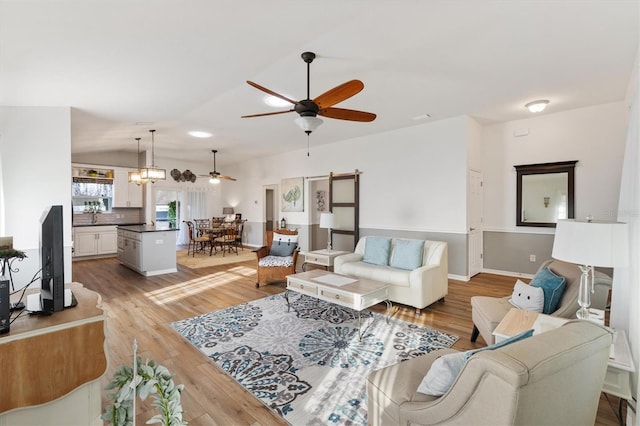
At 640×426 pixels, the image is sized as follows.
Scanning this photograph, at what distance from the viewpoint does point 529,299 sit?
8.32 ft

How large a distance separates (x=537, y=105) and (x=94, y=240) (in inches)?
391

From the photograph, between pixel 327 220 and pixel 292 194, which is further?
pixel 292 194

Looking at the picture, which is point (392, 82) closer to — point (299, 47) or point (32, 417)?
point (299, 47)

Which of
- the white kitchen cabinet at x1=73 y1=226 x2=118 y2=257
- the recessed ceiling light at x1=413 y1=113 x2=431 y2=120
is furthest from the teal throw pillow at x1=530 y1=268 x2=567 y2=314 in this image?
the white kitchen cabinet at x1=73 y1=226 x2=118 y2=257

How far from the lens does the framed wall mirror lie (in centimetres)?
489

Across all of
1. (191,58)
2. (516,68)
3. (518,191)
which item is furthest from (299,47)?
(518,191)

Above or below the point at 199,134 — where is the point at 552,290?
below

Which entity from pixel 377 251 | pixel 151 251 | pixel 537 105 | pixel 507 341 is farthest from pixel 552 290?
pixel 151 251

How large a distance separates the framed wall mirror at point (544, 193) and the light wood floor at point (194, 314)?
1.22 m

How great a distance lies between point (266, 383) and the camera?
7.36 ft

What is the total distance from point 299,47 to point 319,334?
292 cm

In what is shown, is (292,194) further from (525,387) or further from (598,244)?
(525,387)

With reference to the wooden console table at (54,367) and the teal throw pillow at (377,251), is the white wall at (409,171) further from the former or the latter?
the wooden console table at (54,367)

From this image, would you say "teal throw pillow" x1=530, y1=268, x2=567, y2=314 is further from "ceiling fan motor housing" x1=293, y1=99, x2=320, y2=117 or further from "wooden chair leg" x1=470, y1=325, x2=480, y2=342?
"ceiling fan motor housing" x1=293, y1=99, x2=320, y2=117
